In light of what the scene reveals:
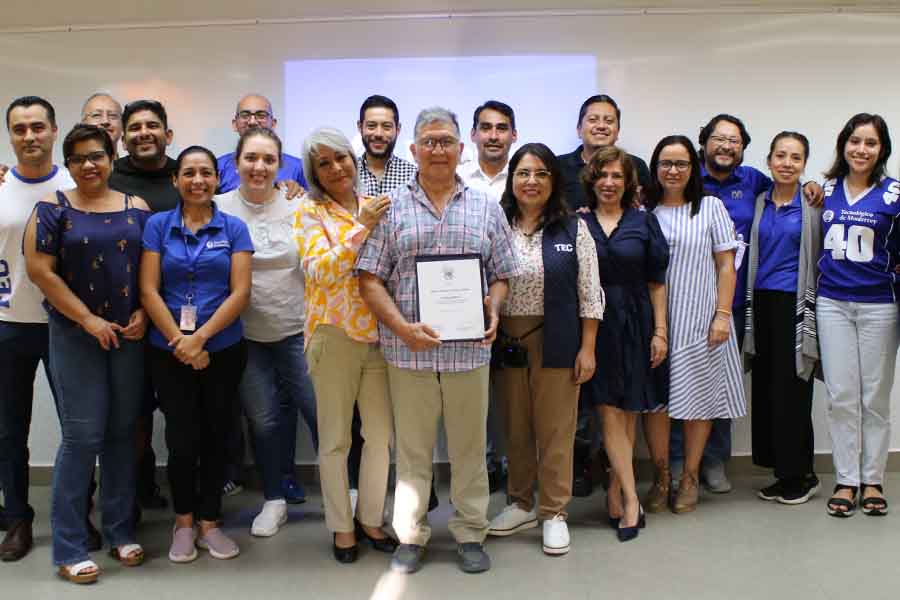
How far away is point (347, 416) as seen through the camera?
3.03 m

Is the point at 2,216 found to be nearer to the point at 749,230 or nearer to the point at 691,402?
the point at 691,402

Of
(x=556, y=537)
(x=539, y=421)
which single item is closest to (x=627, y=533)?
(x=556, y=537)

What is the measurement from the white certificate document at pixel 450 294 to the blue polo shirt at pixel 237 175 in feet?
3.98

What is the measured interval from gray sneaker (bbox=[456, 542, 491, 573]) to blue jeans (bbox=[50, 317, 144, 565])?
55.3 inches

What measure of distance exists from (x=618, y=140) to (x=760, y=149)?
0.79 metres

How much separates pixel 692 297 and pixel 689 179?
21.0 inches

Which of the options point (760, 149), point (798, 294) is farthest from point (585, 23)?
point (798, 294)

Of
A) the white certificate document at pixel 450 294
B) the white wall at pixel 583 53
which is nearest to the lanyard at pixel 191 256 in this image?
the white certificate document at pixel 450 294

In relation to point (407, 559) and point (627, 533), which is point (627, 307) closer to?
point (627, 533)

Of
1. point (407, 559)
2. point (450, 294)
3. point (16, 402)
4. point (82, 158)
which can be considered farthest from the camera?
point (16, 402)

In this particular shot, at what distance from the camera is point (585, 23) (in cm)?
424

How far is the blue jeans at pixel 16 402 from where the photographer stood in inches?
127

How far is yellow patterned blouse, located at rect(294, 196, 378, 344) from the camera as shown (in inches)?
114

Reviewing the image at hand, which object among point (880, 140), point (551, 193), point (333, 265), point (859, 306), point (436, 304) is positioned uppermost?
point (880, 140)
